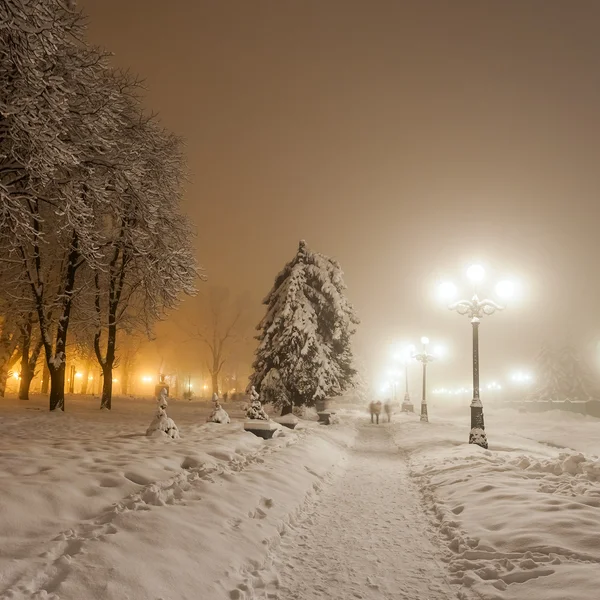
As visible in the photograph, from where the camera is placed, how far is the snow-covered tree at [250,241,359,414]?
78.5 ft

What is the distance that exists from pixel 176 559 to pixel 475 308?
46.2ft

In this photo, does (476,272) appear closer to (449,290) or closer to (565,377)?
(449,290)

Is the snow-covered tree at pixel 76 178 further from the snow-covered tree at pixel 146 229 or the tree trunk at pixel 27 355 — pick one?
the tree trunk at pixel 27 355

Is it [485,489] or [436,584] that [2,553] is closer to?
[436,584]

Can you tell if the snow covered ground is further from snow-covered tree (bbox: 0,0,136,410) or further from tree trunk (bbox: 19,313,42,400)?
tree trunk (bbox: 19,313,42,400)

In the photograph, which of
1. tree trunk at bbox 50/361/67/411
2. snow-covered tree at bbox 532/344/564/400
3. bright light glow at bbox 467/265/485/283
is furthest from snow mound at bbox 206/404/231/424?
snow-covered tree at bbox 532/344/564/400

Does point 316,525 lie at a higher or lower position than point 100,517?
lower

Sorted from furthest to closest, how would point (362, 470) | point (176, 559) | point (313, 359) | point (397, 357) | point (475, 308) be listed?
point (397, 357) → point (313, 359) → point (475, 308) → point (362, 470) → point (176, 559)

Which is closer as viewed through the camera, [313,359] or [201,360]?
[313,359]

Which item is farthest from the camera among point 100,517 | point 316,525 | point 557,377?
point 557,377

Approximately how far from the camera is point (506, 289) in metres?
16.0

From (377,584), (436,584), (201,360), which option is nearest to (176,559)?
(377,584)

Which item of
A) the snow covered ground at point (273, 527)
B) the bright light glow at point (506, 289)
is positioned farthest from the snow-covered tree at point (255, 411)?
the bright light glow at point (506, 289)

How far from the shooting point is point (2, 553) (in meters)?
4.00
